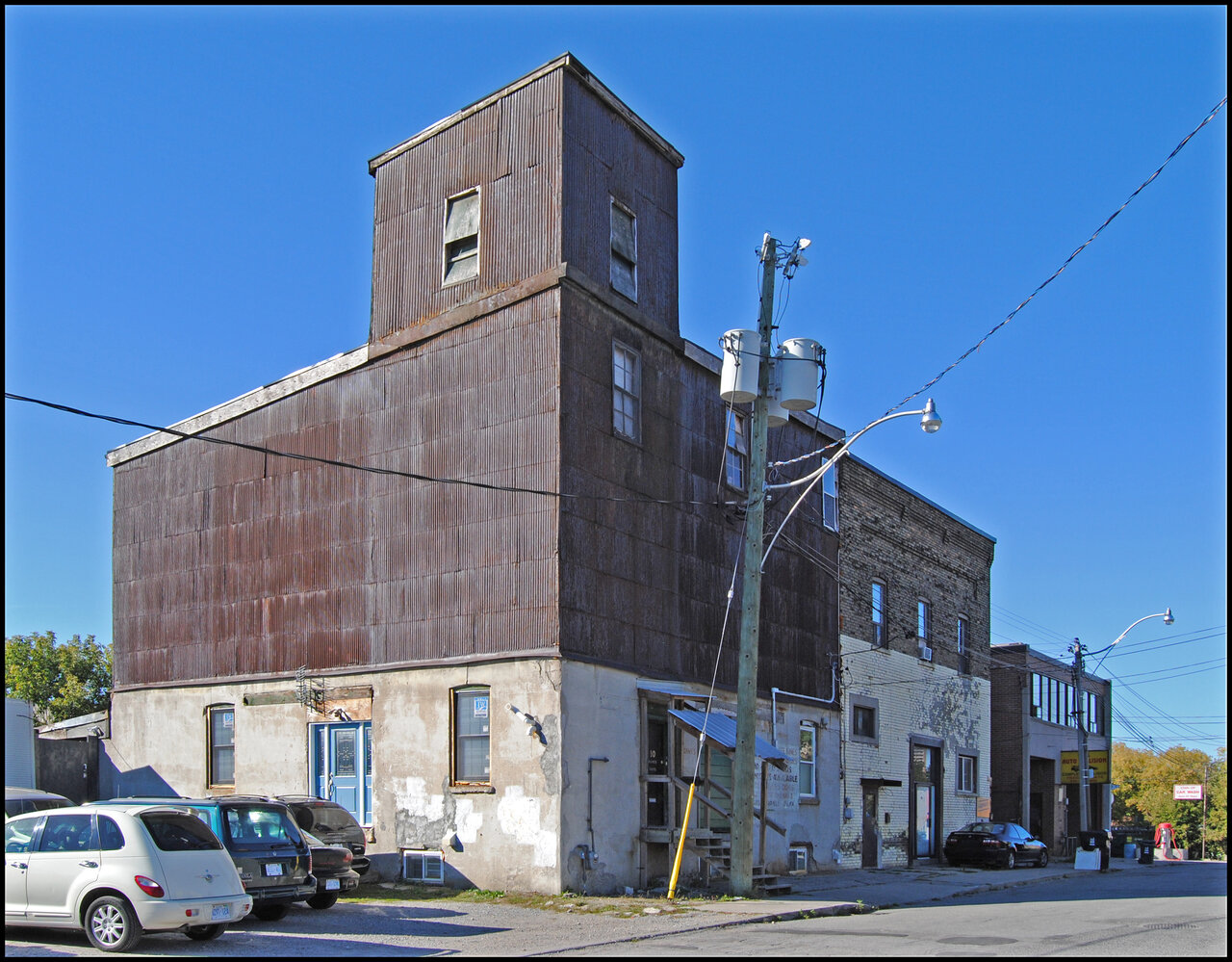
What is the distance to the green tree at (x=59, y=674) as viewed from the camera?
48.7 m

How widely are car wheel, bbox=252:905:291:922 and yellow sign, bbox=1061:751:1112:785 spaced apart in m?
31.2

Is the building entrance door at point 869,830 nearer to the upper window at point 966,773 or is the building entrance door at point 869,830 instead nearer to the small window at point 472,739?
the upper window at point 966,773

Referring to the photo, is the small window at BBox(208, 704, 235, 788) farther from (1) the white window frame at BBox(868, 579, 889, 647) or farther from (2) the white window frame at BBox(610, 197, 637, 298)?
(1) the white window frame at BBox(868, 579, 889, 647)

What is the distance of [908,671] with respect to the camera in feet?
105

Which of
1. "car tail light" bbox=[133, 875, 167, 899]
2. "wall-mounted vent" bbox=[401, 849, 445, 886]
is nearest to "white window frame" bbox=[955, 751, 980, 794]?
"wall-mounted vent" bbox=[401, 849, 445, 886]

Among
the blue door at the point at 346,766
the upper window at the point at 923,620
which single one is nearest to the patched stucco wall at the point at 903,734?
the upper window at the point at 923,620

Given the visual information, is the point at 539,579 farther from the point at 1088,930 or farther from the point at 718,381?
the point at 1088,930

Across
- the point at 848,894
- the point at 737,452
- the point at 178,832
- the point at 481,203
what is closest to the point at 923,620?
the point at 737,452

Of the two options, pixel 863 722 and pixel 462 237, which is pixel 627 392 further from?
pixel 863 722

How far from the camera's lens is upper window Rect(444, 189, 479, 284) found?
22922 mm

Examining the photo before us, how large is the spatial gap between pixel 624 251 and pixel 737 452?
17.0 ft

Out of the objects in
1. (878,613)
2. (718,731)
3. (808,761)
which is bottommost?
(808,761)

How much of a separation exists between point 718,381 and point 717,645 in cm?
543

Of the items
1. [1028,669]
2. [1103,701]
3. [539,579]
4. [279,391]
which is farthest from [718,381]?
[1103,701]
